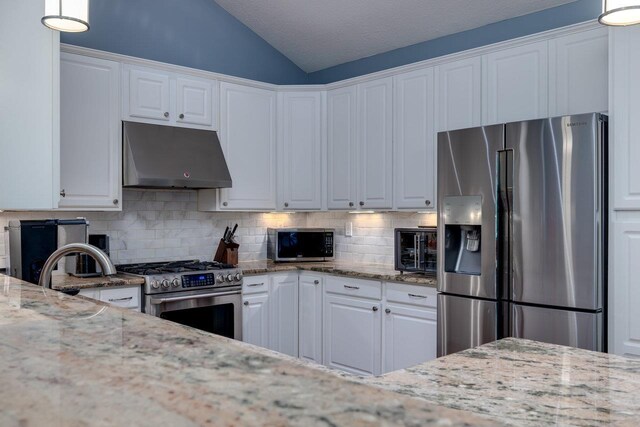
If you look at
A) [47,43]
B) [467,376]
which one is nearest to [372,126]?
[47,43]

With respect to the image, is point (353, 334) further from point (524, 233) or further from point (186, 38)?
point (186, 38)

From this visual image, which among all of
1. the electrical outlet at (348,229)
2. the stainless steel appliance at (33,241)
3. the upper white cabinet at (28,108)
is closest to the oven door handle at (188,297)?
the stainless steel appliance at (33,241)

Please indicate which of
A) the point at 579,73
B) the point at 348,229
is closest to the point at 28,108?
the point at 348,229

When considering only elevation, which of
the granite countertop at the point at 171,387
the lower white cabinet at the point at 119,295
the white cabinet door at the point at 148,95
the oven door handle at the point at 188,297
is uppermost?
the white cabinet door at the point at 148,95

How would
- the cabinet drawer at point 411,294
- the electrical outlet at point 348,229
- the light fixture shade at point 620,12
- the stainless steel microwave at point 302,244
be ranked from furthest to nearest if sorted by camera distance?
the electrical outlet at point 348,229
the stainless steel microwave at point 302,244
the cabinet drawer at point 411,294
the light fixture shade at point 620,12

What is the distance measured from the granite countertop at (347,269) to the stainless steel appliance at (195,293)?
21 centimetres

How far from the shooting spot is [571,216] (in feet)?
9.43

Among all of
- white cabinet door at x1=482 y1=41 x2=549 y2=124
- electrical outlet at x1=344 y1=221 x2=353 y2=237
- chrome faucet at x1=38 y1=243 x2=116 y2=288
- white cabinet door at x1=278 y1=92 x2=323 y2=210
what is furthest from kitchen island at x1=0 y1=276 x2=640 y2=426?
electrical outlet at x1=344 y1=221 x2=353 y2=237

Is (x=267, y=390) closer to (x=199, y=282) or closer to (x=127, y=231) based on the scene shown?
(x=199, y=282)

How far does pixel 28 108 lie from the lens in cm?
332

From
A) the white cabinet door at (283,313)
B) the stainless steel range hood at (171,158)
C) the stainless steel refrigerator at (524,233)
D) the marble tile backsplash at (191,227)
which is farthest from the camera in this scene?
the white cabinet door at (283,313)

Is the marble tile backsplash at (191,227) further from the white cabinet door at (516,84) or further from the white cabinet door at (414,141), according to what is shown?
the white cabinet door at (516,84)

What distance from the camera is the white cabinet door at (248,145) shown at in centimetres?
452

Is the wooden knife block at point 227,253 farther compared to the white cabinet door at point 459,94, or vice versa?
the wooden knife block at point 227,253
